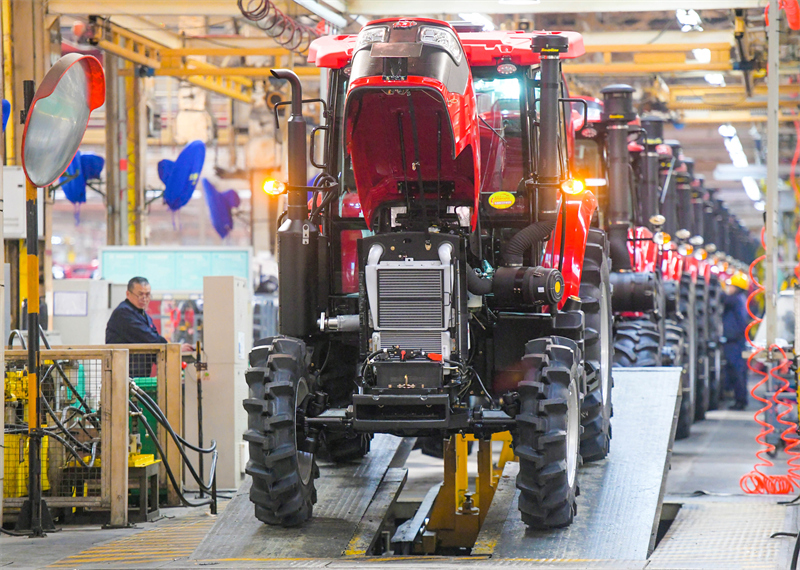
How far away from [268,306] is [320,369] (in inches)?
336

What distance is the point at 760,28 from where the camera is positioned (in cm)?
1470

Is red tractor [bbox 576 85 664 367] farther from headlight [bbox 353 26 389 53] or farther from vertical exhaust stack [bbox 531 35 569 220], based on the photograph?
headlight [bbox 353 26 389 53]

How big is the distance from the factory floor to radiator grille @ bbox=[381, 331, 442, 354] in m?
1.09

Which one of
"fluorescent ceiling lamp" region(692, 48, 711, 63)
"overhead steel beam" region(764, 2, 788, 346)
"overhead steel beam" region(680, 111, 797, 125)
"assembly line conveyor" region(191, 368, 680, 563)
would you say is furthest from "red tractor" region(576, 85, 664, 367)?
"overhead steel beam" region(680, 111, 797, 125)

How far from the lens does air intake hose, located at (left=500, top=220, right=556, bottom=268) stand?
6.51 m

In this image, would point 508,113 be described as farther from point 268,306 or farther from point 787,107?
point 787,107

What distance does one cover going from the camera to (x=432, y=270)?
242 inches

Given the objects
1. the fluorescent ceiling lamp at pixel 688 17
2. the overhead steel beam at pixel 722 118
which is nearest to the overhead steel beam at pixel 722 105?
the overhead steel beam at pixel 722 118

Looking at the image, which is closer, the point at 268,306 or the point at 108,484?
the point at 108,484

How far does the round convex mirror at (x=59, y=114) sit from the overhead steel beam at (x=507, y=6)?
4358 mm

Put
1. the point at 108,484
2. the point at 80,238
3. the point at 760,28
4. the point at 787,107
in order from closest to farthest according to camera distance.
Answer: the point at 108,484 → the point at 760,28 → the point at 787,107 → the point at 80,238

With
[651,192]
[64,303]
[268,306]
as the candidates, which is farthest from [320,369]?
[268,306]

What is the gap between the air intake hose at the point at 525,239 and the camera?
256 inches

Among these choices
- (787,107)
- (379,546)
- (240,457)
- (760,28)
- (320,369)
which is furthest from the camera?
(787,107)
